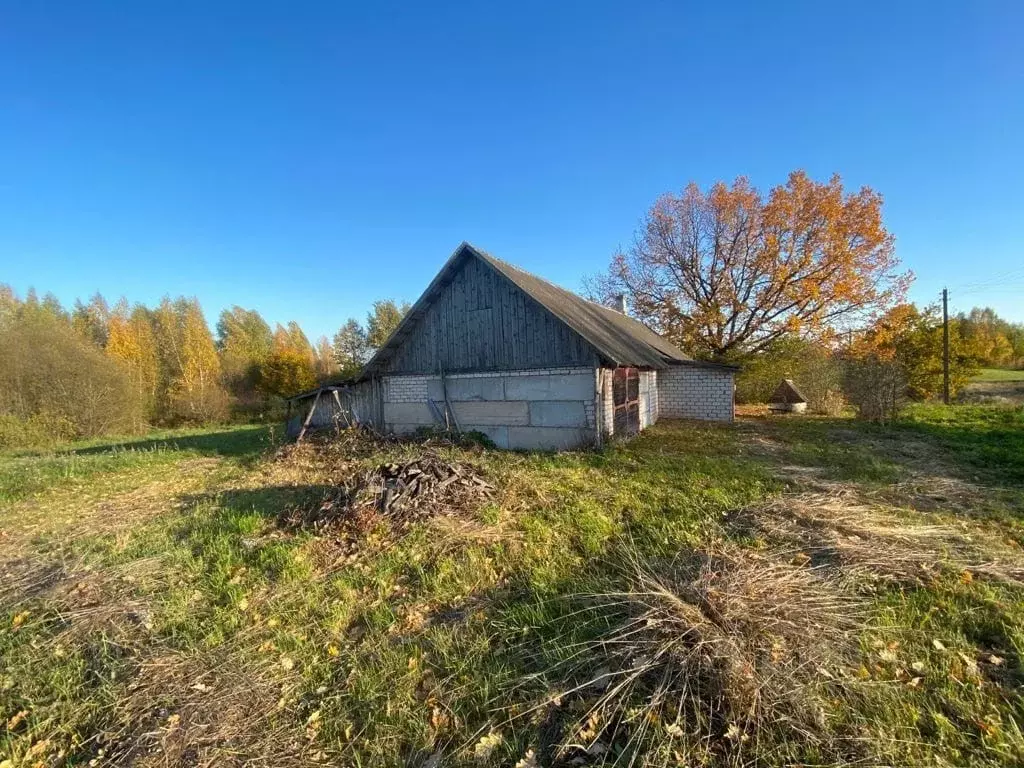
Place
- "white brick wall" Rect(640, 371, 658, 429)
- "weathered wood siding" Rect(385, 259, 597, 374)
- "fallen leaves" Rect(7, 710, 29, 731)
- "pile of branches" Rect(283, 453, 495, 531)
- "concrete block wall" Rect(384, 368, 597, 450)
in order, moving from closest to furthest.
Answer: "fallen leaves" Rect(7, 710, 29, 731) < "pile of branches" Rect(283, 453, 495, 531) < "concrete block wall" Rect(384, 368, 597, 450) < "weathered wood siding" Rect(385, 259, 597, 374) < "white brick wall" Rect(640, 371, 658, 429)

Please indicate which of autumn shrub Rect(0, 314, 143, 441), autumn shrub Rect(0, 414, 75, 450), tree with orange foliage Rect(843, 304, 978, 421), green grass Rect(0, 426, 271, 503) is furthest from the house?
autumn shrub Rect(0, 314, 143, 441)

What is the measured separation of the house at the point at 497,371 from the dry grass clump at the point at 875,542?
525 centimetres

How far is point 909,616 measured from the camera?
3.28 metres

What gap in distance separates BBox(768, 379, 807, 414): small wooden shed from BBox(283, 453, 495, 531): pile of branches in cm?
1861

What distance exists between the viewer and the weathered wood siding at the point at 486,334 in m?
10.7

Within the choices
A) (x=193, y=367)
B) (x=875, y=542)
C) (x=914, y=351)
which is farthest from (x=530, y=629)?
(x=193, y=367)

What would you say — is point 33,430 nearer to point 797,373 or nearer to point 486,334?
point 486,334

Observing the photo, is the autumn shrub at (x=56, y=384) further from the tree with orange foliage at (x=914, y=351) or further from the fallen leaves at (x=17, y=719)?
the tree with orange foliage at (x=914, y=351)

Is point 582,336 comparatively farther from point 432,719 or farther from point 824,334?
point 824,334

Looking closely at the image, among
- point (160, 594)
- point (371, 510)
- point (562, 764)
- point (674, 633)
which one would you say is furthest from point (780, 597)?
point (160, 594)

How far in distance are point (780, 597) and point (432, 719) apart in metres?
2.76

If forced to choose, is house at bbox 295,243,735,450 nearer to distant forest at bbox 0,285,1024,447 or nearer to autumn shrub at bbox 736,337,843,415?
distant forest at bbox 0,285,1024,447

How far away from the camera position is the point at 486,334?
11.6m

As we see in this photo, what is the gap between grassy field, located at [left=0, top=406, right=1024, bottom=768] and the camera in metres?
2.46
